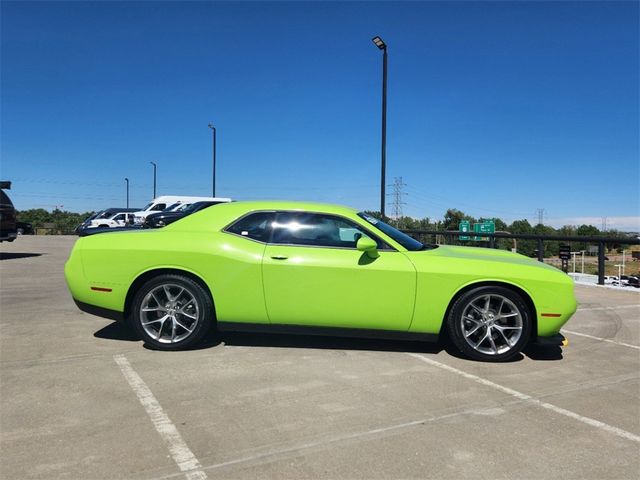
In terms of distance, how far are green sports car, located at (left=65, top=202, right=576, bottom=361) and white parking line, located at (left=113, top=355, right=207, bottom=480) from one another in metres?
0.84

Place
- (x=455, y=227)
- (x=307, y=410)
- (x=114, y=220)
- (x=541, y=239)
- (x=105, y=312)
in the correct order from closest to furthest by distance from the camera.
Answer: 1. (x=307, y=410)
2. (x=105, y=312)
3. (x=541, y=239)
4. (x=114, y=220)
5. (x=455, y=227)

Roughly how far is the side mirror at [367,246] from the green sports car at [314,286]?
0.01 m

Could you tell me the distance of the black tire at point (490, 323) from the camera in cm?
443

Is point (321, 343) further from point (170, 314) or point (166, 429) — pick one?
point (166, 429)

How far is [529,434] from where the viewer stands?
2.99 meters

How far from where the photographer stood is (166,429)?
2.96 meters

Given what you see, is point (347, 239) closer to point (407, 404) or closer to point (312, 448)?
point (407, 404)

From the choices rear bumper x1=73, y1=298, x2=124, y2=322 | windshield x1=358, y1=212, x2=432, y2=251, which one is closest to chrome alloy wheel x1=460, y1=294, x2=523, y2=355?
windshield x1=358, y1=212, x2=432, y2=251

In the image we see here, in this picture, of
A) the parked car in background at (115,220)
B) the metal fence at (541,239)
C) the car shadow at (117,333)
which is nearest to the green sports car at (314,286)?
the car shadow at (117,333)

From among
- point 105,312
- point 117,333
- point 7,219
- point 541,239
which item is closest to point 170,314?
point 105,312

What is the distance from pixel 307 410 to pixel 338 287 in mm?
1383

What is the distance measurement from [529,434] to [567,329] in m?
3.51

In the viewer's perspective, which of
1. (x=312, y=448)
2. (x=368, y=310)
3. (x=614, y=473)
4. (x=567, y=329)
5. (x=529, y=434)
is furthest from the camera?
(x=567, y=329)

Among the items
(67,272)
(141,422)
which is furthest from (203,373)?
(67,272)
